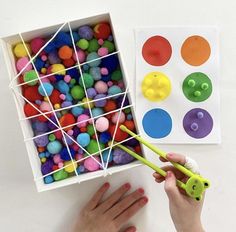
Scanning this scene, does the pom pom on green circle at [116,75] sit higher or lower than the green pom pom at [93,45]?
lower

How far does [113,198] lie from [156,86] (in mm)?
238

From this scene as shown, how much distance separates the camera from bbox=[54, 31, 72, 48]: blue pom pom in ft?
2.06

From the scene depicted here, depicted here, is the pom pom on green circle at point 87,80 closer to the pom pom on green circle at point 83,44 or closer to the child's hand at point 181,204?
the pom pom on green circle at point 83,44

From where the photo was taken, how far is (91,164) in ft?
2.15

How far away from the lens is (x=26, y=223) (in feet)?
2.43

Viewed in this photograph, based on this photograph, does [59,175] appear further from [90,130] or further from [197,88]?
[197,88]

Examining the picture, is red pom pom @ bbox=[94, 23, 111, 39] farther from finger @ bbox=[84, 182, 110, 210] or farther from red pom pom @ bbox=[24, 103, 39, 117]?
finger @ bbox=[84, 182, 110, 210]

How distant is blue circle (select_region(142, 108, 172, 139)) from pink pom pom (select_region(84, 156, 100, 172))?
0.41 ft

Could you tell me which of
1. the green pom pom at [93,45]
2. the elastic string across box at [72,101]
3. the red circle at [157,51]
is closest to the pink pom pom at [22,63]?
the elastic string across box at [72,101]

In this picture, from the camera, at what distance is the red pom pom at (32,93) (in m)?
0.64

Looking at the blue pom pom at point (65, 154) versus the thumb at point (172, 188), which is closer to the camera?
the thumb at point (172, 188)

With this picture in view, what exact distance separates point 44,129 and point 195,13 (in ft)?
1.18

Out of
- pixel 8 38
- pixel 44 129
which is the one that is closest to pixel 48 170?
pixel 44 129

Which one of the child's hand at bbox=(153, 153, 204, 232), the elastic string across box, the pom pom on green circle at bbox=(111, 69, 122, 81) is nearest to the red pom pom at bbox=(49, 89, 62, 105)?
the elastic string across box
